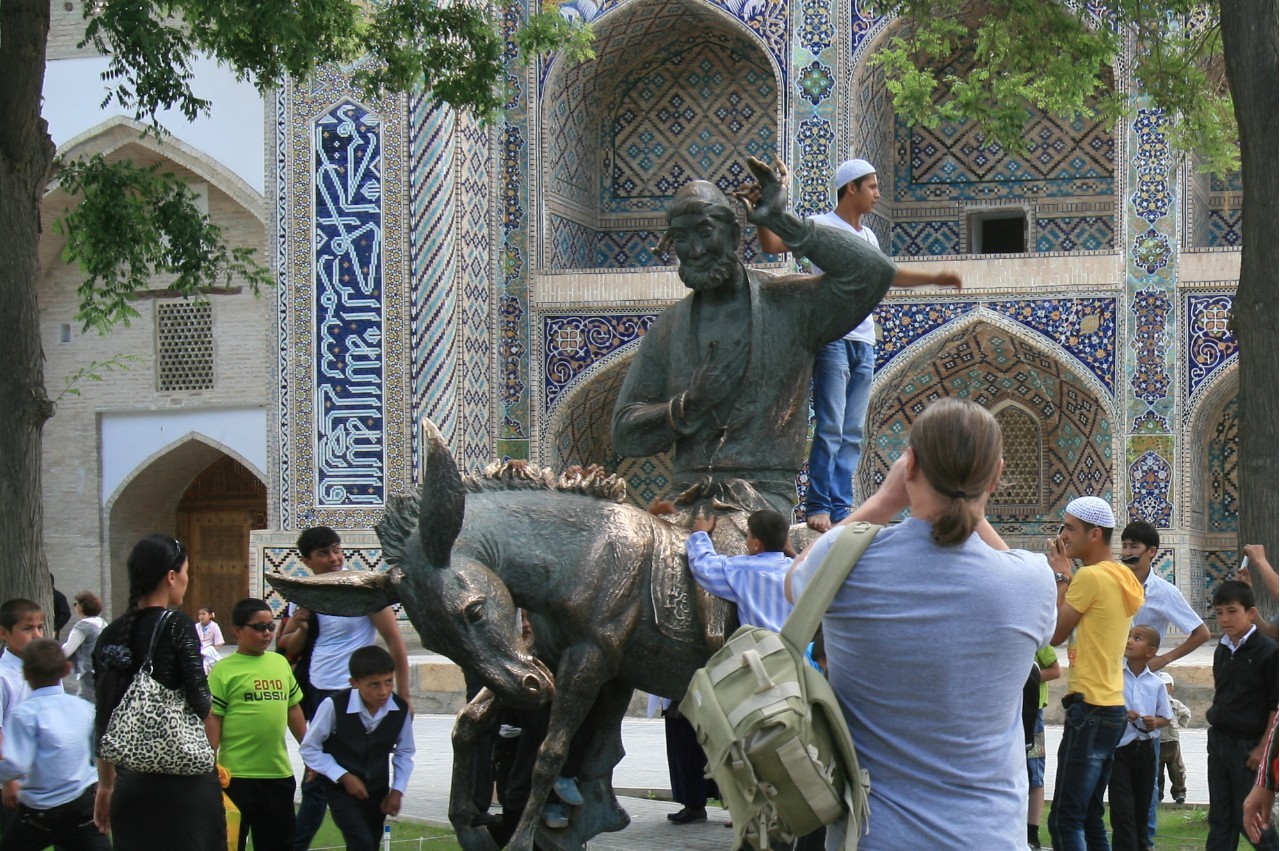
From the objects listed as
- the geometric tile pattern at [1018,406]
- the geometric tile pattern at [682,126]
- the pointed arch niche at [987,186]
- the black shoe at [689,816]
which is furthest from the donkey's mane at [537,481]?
the geometric tile pattern at [682,126]

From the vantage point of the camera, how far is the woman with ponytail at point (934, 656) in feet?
9.56

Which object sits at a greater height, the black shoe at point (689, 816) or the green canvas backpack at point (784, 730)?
the green canvas backpack at point (784, 730)

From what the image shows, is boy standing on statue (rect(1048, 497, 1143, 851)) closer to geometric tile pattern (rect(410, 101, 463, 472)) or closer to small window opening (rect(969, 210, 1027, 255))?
geometric tile pattern (rect(410, 101, 463, 472))

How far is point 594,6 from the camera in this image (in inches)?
795

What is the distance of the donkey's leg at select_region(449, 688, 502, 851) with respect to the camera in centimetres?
516

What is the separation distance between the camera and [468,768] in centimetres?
520

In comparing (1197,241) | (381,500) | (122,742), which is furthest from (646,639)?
(1197,241)

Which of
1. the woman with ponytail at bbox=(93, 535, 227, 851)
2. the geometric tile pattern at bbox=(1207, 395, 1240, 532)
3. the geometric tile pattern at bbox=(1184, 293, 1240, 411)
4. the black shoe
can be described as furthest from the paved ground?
the geometric tile pattern at bbox=(1207, 395, 1240, 532)

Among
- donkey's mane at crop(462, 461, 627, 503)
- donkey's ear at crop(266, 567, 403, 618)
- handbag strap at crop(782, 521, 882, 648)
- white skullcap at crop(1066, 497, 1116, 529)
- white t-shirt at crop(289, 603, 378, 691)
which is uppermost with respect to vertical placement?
donkey's mane at crop(462, 461, 627, 503)

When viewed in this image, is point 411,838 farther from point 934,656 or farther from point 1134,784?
point 934,656

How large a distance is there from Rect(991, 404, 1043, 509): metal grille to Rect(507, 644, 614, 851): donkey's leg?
16.0 metres

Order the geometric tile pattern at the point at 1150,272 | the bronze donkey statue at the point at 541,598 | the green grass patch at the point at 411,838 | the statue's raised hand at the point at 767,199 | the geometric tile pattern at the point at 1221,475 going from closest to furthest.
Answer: the bronze donkey statue at the point at 541,598, the statue's raised hand at the point at 767,199, the green grass patch at the point at 411,838, the geometric tile pattern at the point at 1150,272, the geometric tile pattern at the point at 1221,475

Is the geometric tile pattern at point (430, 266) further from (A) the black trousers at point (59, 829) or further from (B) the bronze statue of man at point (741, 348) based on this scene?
(B) the bronze statue of man at point (741, 348)

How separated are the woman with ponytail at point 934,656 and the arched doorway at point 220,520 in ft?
69.5
